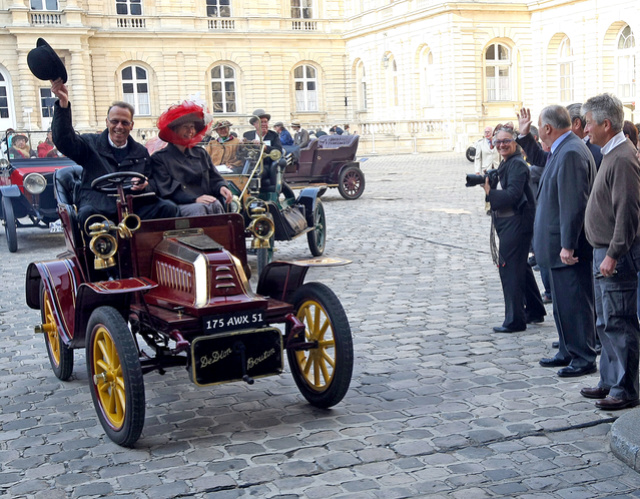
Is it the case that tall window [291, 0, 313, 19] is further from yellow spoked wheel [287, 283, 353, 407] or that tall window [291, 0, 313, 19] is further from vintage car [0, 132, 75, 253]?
yellow spoked wheel [287, 283, 353, 407]

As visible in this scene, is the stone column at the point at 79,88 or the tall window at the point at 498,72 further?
the stone column at the point at 79,88

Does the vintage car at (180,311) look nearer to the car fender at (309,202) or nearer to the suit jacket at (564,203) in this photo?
the suit jacket at (564,203)

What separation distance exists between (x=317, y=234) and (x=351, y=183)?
7.97 m

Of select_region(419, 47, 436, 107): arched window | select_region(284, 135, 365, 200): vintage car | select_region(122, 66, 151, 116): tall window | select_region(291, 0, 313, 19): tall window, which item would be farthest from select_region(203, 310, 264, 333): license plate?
select_region(291, 0, 313, 19): tall window

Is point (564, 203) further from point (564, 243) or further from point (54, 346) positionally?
point (54, 346)

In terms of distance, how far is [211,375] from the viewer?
4.34 m

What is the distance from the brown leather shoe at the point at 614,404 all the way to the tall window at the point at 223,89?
4330 centimetres

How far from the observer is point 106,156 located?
5641mm

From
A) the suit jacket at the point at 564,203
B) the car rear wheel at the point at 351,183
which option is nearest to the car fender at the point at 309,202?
the suit jacket at the point at 564,203

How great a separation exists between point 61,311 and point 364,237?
7.61m

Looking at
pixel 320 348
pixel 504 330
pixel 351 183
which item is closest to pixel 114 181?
pixel 320 348

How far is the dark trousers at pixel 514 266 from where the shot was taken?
649cm

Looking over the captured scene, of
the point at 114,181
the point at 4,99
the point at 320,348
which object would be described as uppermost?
the point at 4,99

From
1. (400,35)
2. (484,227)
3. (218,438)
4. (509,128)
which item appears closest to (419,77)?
(400,35)
